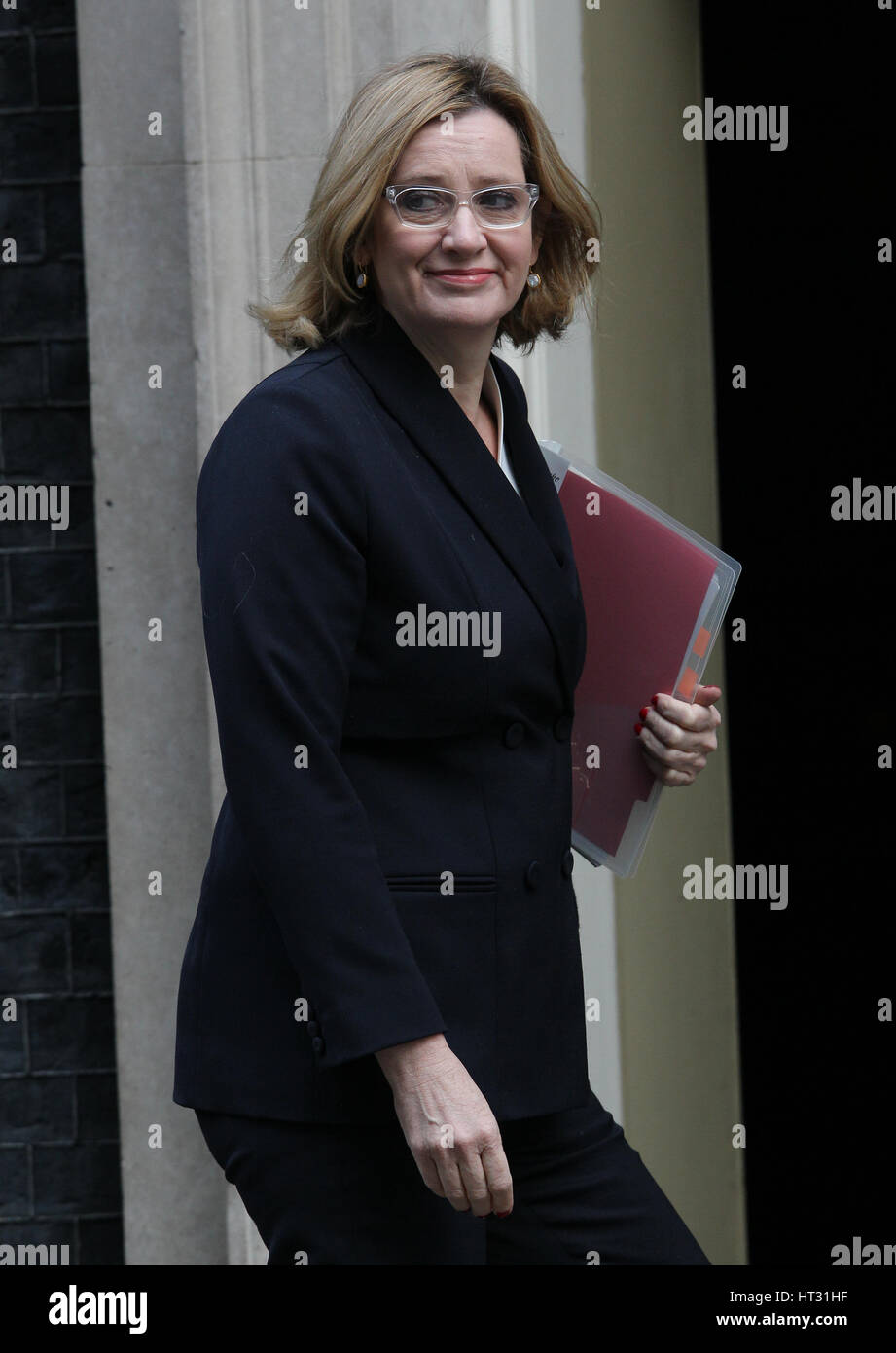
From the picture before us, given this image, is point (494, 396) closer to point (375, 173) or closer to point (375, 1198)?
point (375, 173)

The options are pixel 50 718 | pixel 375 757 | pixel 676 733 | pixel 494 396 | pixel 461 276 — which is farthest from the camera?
pixel 50 718

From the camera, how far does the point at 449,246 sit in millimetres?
2258

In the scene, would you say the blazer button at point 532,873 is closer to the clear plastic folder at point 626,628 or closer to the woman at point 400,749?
the woman at point 400,749

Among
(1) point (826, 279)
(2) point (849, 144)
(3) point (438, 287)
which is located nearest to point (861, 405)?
(1) point (826, 279)

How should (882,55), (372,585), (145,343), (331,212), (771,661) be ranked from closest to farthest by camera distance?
(372,585)
(331,212)
(145,343)
(882,55)
(771,661)

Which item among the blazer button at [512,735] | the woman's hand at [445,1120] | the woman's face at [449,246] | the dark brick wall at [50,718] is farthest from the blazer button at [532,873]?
the dark brick wall at [50,718]

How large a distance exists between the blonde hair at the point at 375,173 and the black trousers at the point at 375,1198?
106cm

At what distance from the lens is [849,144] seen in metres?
4.09

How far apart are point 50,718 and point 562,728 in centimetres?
173

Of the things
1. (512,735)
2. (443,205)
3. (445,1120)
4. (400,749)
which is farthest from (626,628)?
(445,1120)

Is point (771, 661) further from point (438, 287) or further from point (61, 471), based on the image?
point (438, 287)

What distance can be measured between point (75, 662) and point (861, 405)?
1964 mm

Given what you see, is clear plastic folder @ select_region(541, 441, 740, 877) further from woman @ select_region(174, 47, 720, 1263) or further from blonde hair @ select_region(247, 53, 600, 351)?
blonde hair @ select_region(247, 53, 600, 351)

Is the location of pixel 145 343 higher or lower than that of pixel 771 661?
higher
